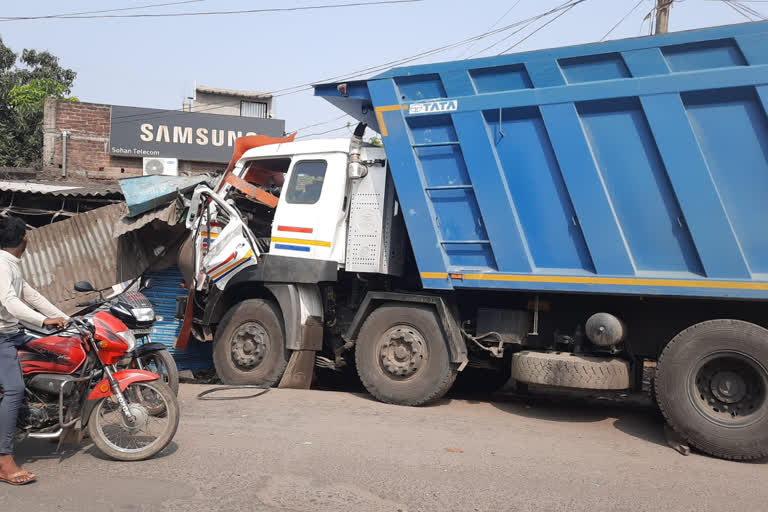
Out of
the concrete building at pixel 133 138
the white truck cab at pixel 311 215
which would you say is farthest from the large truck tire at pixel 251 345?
the concrete building at pixel 133 138

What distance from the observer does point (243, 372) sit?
7461 millimetres

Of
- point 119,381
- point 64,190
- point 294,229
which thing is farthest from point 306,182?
point 64,190

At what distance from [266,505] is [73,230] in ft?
22.9

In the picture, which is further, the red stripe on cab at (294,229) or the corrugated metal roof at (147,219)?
the corrugated metal roof at (147,219)

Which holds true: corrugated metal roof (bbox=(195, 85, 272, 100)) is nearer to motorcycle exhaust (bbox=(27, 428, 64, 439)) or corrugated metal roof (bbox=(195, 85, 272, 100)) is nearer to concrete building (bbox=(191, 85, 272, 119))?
concrete building (bbox=(191, 85, 272, 119))

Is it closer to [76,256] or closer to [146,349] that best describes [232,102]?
[76,256]

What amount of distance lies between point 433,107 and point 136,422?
12.7 ft

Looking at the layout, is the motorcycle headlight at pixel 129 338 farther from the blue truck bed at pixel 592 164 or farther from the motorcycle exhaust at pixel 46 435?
the blue truck bed at pixel 592 164

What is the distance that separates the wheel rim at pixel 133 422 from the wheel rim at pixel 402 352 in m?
2.68

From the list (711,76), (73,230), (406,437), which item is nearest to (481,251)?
(406,437)

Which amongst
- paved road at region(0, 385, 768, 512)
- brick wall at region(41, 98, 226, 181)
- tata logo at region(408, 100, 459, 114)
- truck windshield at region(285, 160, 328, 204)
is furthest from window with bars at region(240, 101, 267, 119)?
paved road at region(0, 385, 768, 512)

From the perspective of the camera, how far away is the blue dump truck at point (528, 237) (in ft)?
16.9

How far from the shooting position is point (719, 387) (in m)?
5.21

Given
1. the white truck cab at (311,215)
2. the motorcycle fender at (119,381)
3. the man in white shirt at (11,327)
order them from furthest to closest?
the white truck cab at (311,215) → the motorcycle fender at (119,381) → the man in white shirt at (11,327)
